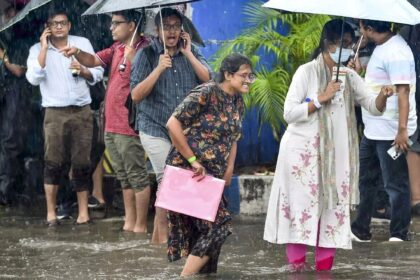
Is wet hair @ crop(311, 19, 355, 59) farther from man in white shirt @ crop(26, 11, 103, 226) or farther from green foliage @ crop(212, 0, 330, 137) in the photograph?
man in white shirt @ crop(26, 11, 103, 226)

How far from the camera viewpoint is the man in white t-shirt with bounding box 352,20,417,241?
9789 millimetres

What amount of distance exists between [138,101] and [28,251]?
1.50 metres

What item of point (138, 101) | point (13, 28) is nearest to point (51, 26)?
point (13, 28)

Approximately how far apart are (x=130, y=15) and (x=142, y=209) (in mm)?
1666

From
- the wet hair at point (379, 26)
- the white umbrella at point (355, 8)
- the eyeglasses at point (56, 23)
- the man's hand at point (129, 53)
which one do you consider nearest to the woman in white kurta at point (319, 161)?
the white umbrella at point (355, 8)

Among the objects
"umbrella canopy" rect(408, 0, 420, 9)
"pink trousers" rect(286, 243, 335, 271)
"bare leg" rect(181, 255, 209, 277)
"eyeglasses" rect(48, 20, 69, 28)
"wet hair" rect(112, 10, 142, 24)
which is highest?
"umbrella canopy" rect(408, 0, 420, 9)

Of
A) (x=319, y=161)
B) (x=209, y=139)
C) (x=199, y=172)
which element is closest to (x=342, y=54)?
(x=319, y=161)

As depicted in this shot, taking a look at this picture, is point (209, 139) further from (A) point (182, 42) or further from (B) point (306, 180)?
(A) point (182, 42)

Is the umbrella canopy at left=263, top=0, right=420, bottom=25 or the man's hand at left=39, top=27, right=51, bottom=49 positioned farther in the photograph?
the man's hand at left=39, top=27, right=51, bottom=49

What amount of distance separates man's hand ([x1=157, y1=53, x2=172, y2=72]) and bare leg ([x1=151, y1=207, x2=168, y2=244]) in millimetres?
1226

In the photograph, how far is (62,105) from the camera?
1152 cm

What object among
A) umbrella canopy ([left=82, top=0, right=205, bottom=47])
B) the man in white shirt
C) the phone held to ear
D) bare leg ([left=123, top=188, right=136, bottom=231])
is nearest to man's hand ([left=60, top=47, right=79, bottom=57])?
the man in white shirt

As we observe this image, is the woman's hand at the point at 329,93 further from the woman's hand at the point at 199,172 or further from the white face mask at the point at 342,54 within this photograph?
the woman's hand at the point at 199,172

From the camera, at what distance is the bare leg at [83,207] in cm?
1162
